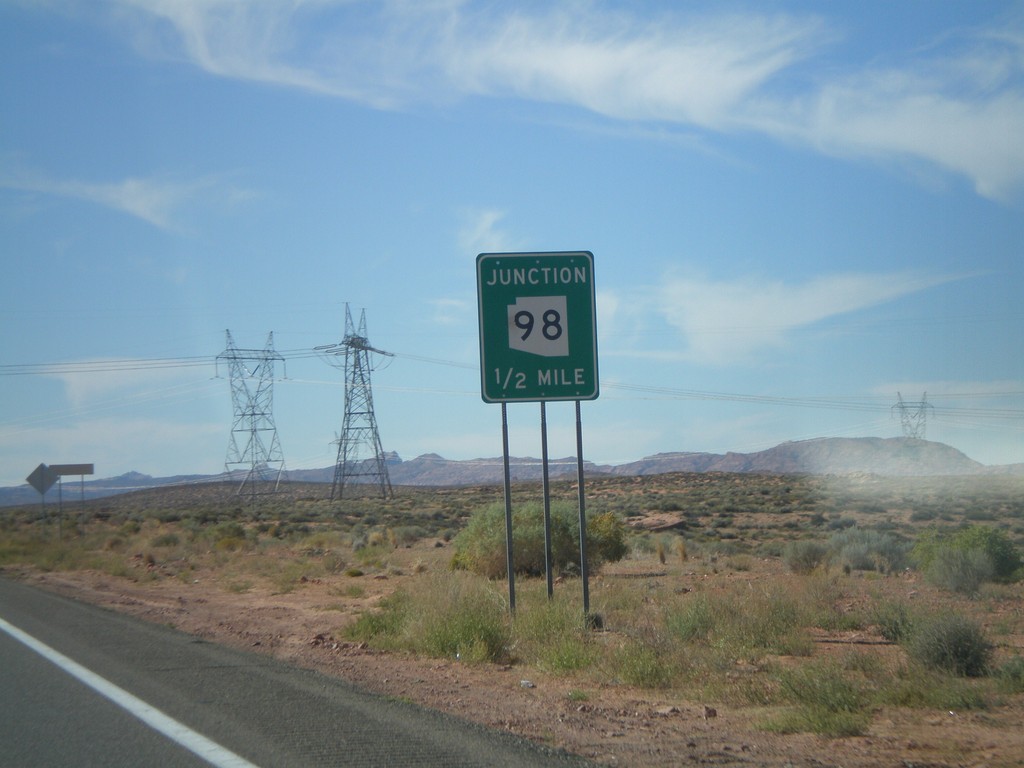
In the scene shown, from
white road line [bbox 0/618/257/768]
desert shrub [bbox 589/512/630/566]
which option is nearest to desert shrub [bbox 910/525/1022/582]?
desert shrub [bbox 589/512/630/566]

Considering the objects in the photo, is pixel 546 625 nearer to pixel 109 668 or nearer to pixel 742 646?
pixel 742 646

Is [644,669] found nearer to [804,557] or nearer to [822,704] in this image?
[822,704]

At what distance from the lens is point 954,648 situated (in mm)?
10977

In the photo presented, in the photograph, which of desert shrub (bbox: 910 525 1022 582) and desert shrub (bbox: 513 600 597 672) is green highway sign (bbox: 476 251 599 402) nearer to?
desert shrub (bbox: 513 600 597 672)

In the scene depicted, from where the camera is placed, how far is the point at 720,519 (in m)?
50.1

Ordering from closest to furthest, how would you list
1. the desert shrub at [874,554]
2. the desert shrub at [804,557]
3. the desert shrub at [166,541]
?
the desert shrub at [874,554] < the desert shrub at [804,557] < the desert shrub at [166,541]

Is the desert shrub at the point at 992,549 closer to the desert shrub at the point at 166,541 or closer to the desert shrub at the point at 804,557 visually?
the desert shrub at the point at 804,557

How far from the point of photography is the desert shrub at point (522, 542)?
979 inches

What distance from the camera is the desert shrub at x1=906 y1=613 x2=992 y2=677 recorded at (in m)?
10.8

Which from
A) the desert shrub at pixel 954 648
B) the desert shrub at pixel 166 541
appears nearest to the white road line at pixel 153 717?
the desert shrub at pixel 954 648

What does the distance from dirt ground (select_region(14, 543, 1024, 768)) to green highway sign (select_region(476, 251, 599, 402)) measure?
4253mm

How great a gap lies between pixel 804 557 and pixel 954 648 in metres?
15.4

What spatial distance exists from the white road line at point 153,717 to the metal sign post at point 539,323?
5799mm

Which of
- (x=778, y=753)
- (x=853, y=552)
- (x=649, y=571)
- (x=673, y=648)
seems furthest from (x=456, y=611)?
(x=853, y=552)
